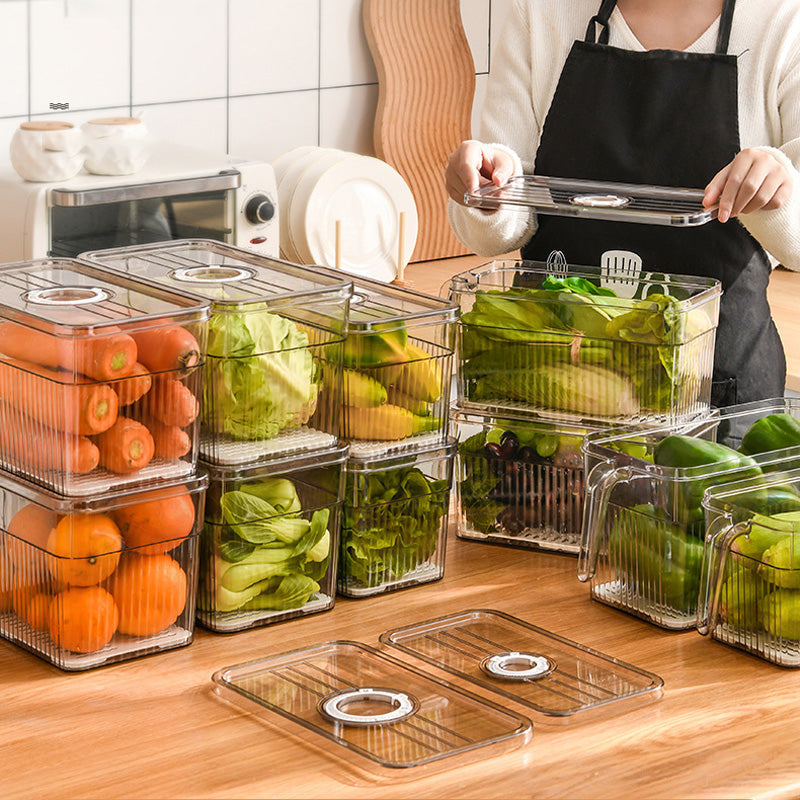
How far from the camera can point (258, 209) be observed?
8.08ft

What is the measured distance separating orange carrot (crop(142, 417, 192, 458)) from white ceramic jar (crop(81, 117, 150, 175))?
54.4 inches

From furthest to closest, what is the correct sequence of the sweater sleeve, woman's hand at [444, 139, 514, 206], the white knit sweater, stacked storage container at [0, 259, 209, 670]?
the sweater sleeve, the white knit sweater, woman's hand at [444, 139, 514, 206], stacked storage container at [0, 259, 209, 670]

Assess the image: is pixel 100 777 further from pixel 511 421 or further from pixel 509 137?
pixel 509 137

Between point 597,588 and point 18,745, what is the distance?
1.73 ft

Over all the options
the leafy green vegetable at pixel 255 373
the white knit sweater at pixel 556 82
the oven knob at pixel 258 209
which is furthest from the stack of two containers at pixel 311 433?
the oven knob at pixel 258 209

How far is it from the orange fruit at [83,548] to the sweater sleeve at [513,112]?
781 mm

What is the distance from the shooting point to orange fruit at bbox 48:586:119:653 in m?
1.03

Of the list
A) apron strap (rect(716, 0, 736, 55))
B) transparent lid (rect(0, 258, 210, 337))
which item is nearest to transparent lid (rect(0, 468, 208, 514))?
transparent lid (rect(0, 258, 210, 337))

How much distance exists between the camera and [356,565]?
3.90ft

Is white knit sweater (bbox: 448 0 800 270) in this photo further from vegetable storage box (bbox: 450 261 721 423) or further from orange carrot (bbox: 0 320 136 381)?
orange carrot (bbox: 0 320 136 381)

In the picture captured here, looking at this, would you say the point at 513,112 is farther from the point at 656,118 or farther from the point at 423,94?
the point at 423,94

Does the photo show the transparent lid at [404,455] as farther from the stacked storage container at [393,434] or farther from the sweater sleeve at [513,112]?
the sweater sleeve at [513,112]

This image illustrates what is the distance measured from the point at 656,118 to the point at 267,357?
31.9 inches

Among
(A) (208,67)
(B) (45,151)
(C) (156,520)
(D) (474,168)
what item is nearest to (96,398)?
(C) (156,520)
